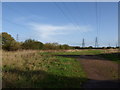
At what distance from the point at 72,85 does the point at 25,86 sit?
2.19 meters

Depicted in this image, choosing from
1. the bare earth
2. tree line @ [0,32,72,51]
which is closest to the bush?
tree line @ [0,32,72,51]

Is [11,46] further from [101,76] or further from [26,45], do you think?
[101,76]

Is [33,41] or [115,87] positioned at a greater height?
[33,41]

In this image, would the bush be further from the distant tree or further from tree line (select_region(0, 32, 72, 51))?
the distant tree

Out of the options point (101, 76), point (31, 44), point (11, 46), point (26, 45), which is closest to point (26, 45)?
point (26, 45)

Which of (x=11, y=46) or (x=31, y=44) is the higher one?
(x=31, y=44)

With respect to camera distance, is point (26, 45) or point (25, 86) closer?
point (25, 86)

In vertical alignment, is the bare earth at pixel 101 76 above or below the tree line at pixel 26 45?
below

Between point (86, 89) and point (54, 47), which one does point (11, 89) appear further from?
point (54, 47)

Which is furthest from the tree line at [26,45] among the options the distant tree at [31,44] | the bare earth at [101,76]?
the bare earth at [101,76]

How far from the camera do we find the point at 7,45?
39281 mm

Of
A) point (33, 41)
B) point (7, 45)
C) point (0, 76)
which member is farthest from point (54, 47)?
point (0, 76)

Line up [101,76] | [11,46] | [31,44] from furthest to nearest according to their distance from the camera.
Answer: [31,44], [11,46], [101,76]

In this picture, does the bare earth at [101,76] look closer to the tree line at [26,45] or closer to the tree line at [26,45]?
the tree line at [26,45]
